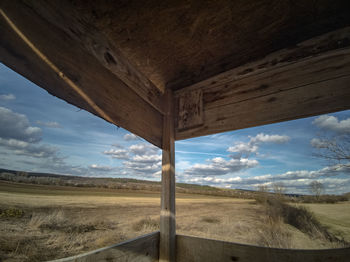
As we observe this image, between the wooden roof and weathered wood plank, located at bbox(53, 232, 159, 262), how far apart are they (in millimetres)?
798

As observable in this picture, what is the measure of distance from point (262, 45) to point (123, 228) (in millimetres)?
8297

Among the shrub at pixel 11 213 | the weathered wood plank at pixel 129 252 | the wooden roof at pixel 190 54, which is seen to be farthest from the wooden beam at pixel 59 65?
the shrub at pixel 11 213

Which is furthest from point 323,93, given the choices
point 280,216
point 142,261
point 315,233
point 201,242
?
point 280,216

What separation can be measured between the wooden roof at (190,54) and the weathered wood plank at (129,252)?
80 centimetres

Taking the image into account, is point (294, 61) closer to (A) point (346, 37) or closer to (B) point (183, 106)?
(A) point (346, 37)

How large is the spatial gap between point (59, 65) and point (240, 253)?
1658 millimetres

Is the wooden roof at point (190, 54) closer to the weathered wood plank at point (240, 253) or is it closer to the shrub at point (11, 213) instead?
the weathered wood plank at point (240, 253)

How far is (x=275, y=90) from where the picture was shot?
122 cm

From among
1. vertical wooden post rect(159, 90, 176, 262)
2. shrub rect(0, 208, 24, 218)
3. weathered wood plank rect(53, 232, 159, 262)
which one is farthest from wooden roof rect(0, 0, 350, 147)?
shrub rect(0, 208, 24, 218)

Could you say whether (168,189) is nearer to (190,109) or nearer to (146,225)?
(190,109)

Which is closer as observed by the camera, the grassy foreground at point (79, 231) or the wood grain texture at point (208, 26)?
the wood grain texture at point (208, 26)

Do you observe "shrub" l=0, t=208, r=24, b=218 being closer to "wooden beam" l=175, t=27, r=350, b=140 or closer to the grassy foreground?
the grassy foreground

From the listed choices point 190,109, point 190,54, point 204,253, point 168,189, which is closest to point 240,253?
point 204,253

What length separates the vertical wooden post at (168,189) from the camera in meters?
1.36
